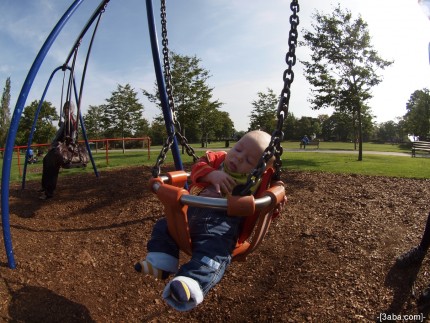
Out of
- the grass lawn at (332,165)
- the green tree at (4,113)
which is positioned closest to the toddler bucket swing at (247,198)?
the grass lawn at (332,165)

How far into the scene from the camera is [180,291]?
63.6 inches

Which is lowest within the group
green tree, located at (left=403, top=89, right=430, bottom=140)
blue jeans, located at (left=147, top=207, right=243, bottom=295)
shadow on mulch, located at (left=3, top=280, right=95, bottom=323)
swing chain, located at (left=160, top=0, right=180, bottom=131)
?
shadow on mulch, located at (left=3, top=280, right=95, bottom=323)

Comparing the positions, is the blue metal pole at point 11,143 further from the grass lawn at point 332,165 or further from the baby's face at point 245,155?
the grass lawn at point 332,165

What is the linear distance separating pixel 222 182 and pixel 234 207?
59cm

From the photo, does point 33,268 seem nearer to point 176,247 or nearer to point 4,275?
point 4,275

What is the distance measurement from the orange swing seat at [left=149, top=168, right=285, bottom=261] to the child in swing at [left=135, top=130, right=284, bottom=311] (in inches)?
3.2

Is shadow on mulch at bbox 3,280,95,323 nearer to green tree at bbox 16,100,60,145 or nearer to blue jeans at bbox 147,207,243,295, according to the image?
blue jeans at bbox 147,207,243,295

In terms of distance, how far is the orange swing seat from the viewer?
5.24ft

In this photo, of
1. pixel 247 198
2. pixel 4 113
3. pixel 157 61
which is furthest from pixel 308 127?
pixel 247 198

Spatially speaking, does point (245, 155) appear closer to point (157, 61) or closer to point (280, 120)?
point (280, 120)

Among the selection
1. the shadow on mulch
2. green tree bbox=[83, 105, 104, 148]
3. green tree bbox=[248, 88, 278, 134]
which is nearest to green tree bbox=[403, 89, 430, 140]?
green tree bbox=[248, 88, 278, 134]

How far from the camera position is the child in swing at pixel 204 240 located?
167cm

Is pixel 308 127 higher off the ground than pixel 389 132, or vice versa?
pixel 308 127

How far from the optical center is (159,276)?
194cm
